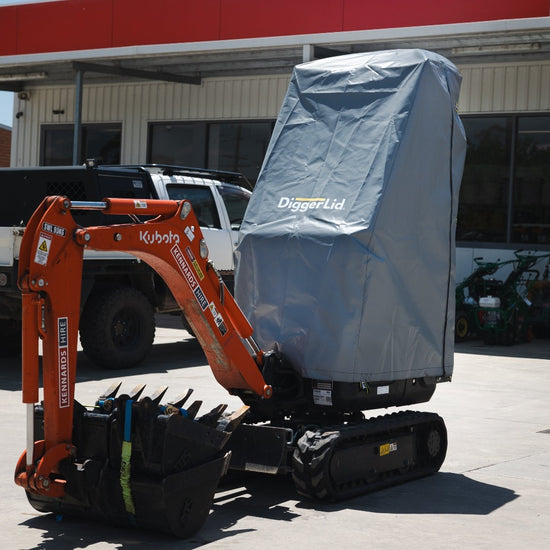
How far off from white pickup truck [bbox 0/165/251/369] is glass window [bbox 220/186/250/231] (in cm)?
29

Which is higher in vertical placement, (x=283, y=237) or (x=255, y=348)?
(x=283, y=237)

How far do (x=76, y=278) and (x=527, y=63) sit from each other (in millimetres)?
15179

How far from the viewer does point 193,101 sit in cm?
2364

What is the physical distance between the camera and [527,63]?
19438 millimetres

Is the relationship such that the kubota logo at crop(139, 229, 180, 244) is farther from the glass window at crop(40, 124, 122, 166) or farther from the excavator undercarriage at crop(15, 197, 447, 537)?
the glass window at crop(40, 124, 122, 166)

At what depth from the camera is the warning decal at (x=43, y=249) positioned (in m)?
5.84

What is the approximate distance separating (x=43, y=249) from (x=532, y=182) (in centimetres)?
1524

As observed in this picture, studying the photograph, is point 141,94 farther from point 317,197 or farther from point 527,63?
point 317,197

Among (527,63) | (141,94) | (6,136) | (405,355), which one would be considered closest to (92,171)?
(405,355)

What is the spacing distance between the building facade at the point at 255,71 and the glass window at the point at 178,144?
3cm

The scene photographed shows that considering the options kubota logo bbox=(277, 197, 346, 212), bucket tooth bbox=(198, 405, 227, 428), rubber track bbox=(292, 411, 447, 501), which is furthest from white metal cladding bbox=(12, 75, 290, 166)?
bucket tooth bbox=(198, 405, 227, 428)

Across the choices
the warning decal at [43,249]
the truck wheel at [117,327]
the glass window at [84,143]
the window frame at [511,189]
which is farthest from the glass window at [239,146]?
the warning decal at [43,249]

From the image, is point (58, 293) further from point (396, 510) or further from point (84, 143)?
point (84, 143)

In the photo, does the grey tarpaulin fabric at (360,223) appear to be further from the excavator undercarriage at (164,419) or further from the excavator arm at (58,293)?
the excavator arm at (58,293)
